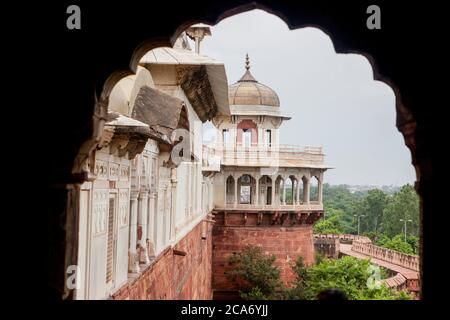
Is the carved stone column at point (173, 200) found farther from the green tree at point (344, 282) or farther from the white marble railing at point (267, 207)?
the white marble railing at point (267, 207)

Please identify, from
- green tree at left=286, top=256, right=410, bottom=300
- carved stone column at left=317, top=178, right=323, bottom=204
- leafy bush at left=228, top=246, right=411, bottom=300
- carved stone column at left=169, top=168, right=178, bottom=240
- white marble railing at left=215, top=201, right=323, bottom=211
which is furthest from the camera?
carved stone column at left=317, top=178, right=323, bottom=204

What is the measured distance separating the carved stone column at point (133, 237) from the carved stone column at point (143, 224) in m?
0.33

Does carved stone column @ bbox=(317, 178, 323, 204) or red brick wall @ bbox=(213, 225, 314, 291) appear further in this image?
carved stone column @ bbox=(317, 178, 323, 204)

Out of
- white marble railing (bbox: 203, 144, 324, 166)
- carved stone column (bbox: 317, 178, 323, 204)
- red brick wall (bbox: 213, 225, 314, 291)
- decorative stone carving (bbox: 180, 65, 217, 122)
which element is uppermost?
decorative stone carving (bbox: 180, 65, 217, 122)

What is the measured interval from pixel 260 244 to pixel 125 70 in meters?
22.7

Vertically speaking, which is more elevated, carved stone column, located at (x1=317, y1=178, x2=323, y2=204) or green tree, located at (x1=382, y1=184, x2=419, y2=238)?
carved stone column, located at (x1=317, y1=178, x2=323, y2=204)

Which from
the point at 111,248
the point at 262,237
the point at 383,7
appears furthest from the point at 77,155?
the point at 262,237

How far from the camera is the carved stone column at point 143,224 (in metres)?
9.39

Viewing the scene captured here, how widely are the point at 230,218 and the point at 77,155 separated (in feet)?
75.1

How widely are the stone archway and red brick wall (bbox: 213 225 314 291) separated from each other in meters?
22.3

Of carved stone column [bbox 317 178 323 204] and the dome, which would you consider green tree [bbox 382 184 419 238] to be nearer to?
carved stone column [bbox 317 178 323 204]

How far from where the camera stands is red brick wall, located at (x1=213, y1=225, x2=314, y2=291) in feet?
84.0

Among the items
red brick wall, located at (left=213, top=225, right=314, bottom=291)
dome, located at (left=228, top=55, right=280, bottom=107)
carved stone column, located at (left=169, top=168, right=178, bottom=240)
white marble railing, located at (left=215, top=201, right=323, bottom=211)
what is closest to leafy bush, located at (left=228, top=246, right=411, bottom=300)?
red brick wall, located at (left=213, top=225, right=314, bottom=291)

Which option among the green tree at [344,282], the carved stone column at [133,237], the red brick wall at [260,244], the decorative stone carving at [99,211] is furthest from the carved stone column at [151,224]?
the red brick wall at [260,244]
